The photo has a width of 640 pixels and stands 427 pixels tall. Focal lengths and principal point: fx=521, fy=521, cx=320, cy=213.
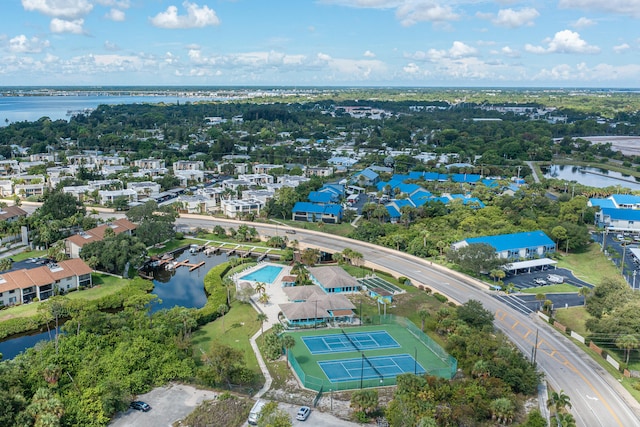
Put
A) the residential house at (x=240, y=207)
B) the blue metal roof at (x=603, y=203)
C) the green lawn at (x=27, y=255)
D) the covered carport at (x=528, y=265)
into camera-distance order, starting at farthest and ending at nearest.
A: the residential house at (x=240, y=207)
the blue metal roof at (x=603, y=203)
the green lawn at (x=27, y=255)
the covered carport at (x=528, y=265)

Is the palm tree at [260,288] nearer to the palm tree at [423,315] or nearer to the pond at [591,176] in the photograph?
the palm tree at [423,315]

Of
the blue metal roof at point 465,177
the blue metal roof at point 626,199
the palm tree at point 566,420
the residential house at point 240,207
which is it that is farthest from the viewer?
the blue metal roof at point 465,177

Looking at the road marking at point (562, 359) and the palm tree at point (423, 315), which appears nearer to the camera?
the road marking at point (562, 359)

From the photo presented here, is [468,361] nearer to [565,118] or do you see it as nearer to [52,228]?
[52,228]

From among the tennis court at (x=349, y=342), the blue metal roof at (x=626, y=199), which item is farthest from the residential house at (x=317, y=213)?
the blue metal roof at (x=626, y=199)

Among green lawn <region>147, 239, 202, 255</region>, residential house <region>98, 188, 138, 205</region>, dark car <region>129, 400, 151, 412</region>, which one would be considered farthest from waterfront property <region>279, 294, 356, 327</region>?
residential house <region>98, 188, 138, 205</region>

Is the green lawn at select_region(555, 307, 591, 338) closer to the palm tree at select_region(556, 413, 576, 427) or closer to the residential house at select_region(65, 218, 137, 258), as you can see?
the palm tree at select_region(556, 413, 576, 427)

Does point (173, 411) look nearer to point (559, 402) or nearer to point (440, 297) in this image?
point (559, 402)
